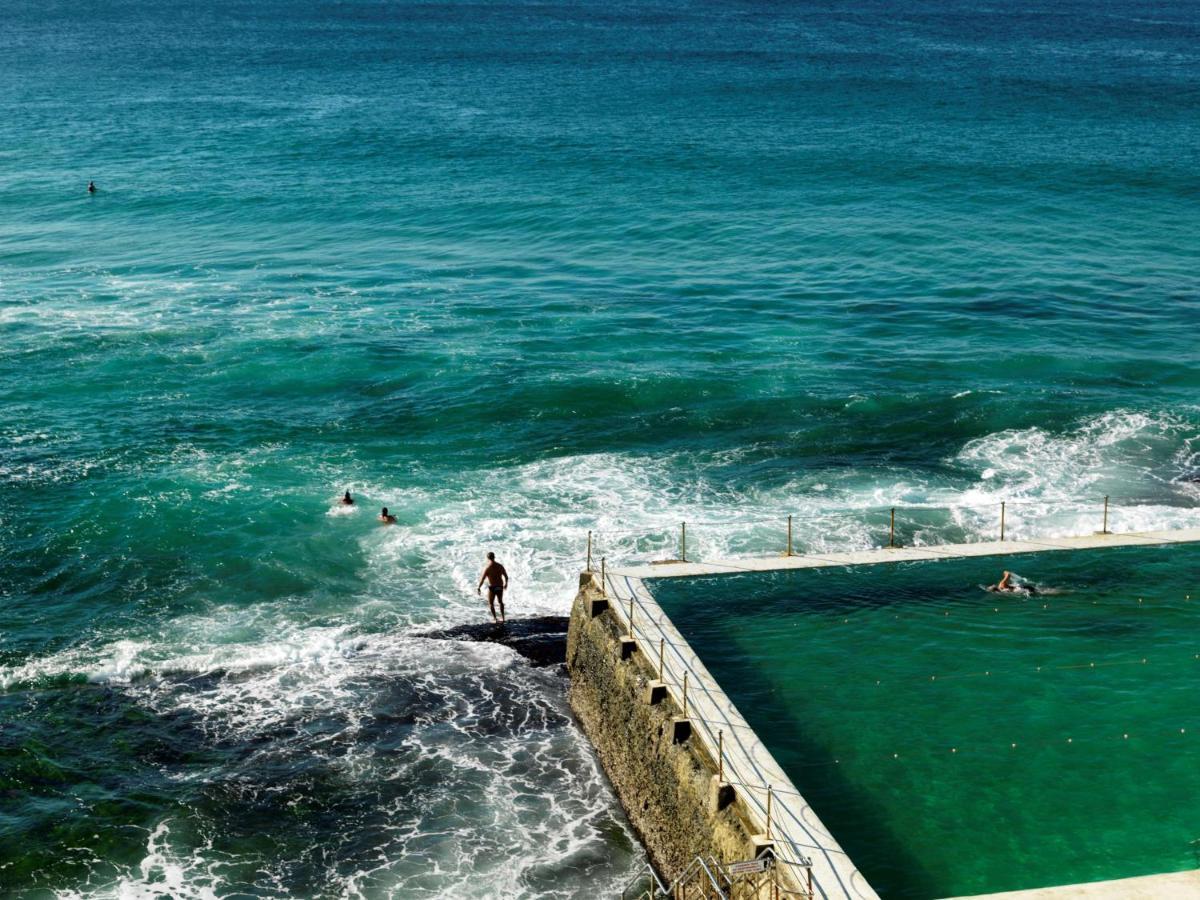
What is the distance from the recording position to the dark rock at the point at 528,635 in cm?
2480

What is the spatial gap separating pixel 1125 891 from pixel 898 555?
9.81 meters

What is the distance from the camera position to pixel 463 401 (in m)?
38.6

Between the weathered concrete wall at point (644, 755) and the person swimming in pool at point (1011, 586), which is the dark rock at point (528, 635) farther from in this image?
the person swimming in pool at point (1011, 586)

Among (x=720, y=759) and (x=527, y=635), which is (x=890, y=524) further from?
(x=720, y=759)

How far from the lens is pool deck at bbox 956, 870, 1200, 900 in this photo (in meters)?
14.4

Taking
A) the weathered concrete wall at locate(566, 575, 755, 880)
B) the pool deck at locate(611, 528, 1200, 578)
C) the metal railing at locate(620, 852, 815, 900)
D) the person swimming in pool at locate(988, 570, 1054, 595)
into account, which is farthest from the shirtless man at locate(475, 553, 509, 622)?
the metal railing at locate(620, 852, 815, 900)

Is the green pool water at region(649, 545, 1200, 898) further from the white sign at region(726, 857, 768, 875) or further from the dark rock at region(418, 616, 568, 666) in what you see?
the dark rock at region(418, 616, 568, 666)

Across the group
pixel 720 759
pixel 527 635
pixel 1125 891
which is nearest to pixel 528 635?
pixel 527 635

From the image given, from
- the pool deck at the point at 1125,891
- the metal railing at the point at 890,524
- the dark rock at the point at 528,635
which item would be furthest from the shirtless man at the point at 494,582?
the pool deck at the point at 1125,891

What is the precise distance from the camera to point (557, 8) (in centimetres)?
16662

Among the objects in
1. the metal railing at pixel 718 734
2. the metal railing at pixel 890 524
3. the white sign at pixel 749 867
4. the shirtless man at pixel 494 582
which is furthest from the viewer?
the metal railing at pixel 890 524

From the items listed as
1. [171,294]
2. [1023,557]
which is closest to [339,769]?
[1023,557]

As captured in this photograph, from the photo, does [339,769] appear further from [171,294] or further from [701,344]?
[171,294]

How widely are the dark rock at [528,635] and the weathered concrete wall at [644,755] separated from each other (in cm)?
111
